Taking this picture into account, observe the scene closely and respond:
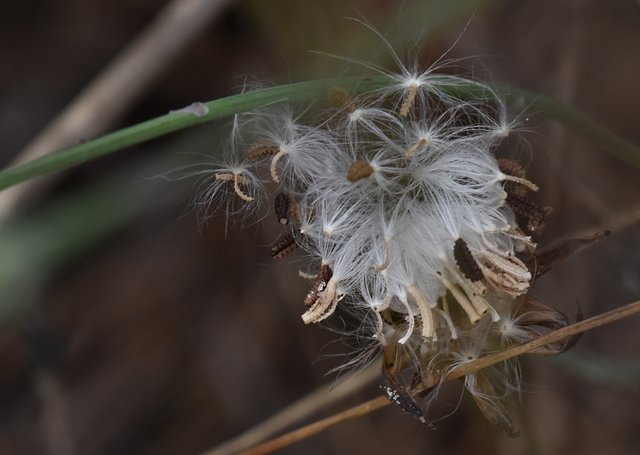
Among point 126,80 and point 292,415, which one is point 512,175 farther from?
point 126,80

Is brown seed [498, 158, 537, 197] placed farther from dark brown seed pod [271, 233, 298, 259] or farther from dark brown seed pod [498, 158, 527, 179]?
dark brown seed pod [271, 233, 298, 259]

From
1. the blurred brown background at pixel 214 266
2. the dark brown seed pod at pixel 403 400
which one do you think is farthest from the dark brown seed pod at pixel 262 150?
the blurred brown background at pixel 214 266

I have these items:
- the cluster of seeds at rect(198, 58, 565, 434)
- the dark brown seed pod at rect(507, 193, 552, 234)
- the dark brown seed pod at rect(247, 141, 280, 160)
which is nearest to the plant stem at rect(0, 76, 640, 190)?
the cluster of seeds at rect(198, 58, 565, 434)

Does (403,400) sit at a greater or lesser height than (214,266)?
lesser

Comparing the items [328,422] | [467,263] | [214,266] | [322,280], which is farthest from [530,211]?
[214,266]

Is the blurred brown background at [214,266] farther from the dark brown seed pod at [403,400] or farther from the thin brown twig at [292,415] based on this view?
the dark brown seed pod at [403,400]

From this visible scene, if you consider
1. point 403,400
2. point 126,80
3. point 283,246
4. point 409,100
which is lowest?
point 403,400

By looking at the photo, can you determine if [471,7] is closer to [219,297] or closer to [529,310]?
[529,310]
